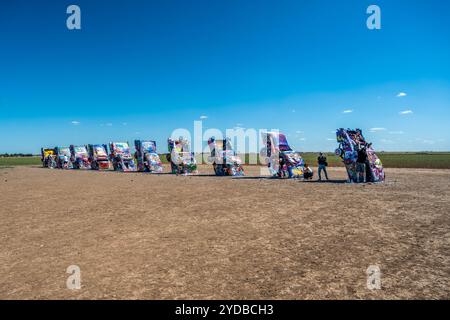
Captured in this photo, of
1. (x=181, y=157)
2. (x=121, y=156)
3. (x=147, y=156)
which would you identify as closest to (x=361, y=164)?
(x=181, y=157)

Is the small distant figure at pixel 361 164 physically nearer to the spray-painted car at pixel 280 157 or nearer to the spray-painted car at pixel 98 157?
the spray-painted car at pixel 280 157

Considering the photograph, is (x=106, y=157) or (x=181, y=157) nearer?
(x=181, y=157)

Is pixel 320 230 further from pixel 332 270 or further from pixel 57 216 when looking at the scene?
pixel 57 216

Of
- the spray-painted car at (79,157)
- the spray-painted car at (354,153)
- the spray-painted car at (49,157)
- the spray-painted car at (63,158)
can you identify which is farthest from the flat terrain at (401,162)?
the spray-painted car at (63,158)

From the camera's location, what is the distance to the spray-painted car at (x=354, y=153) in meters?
20.5

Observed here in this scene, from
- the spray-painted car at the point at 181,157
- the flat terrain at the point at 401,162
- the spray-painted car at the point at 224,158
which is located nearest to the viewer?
the spray-painted car at the point at 224,158

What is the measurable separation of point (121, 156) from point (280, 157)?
2284 cm

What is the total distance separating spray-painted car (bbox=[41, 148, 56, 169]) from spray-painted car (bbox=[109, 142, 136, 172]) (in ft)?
67.7

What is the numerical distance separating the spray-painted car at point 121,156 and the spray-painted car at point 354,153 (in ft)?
87.7

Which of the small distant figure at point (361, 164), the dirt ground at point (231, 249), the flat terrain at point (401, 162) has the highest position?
the small distant figure at point (361, 164)

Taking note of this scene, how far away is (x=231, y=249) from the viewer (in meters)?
7.50

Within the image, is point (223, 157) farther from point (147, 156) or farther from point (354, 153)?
point (354, 153)

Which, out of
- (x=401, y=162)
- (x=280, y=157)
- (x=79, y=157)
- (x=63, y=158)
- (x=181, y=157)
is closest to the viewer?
(x=280, y=157)

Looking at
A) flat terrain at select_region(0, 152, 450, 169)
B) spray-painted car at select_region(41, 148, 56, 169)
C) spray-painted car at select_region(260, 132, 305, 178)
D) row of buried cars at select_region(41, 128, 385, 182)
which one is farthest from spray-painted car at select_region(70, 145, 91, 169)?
spray-painted car at select_region(260, 132, 305, 178)
